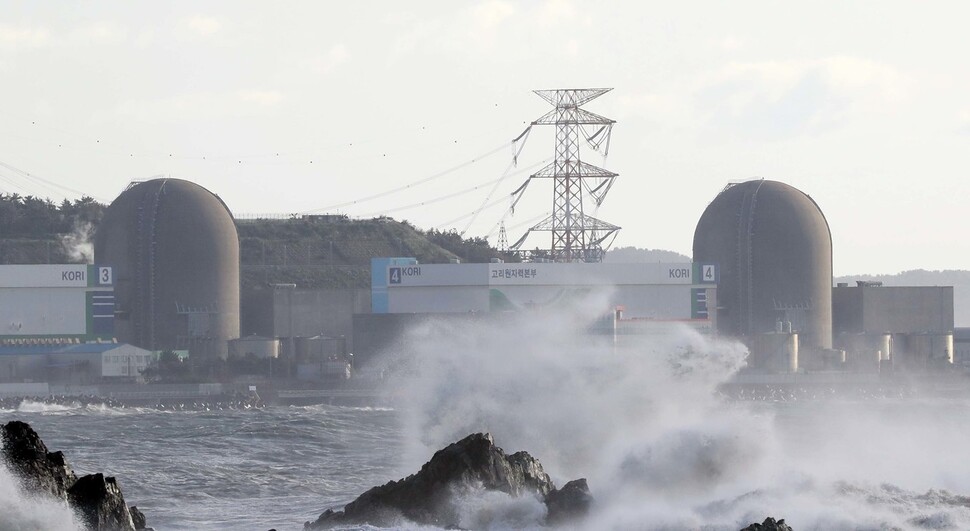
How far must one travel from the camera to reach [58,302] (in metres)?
111

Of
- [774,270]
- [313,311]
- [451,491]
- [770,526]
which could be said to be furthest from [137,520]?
[774,270]

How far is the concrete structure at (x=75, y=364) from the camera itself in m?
104

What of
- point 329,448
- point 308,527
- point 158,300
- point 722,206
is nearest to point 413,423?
point 329,448

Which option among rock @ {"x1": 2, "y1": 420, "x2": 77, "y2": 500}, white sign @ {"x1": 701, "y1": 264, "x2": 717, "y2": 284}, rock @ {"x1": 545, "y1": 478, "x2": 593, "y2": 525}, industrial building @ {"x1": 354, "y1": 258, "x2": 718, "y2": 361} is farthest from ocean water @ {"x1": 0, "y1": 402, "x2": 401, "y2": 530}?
white sign @ {"x1": 701, "y1": 264, "x2": 717, "y2": 284}

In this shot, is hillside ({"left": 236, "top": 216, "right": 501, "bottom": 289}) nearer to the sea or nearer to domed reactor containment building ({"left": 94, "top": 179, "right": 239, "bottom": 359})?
domed reactor containment building ({"left": 94, "top": 179, "right": 239, "bottom": 359})

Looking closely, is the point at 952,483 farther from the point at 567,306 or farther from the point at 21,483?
the point at 567,306

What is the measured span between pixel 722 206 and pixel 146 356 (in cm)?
4196

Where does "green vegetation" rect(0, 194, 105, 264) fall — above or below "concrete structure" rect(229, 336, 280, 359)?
above

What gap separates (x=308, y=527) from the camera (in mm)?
34938

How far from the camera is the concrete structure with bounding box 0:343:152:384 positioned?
10362cm

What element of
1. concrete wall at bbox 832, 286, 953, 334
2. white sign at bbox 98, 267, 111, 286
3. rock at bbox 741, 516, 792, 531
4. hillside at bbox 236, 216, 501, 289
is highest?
hillside at bbox 236, 216, 501, 289

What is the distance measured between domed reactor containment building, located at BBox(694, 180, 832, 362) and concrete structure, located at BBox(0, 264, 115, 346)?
42.5 metres

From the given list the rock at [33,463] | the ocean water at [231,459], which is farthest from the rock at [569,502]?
the rock at [33,463]

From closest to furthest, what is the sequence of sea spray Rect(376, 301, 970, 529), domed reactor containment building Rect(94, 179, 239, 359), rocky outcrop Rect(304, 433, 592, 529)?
rocky outcrop Rect(304, 433, 592, 529) < sea spray Rect(376, 301, 970, 529) < domed reactor containment building Rect(94, 179, 239, 359)
